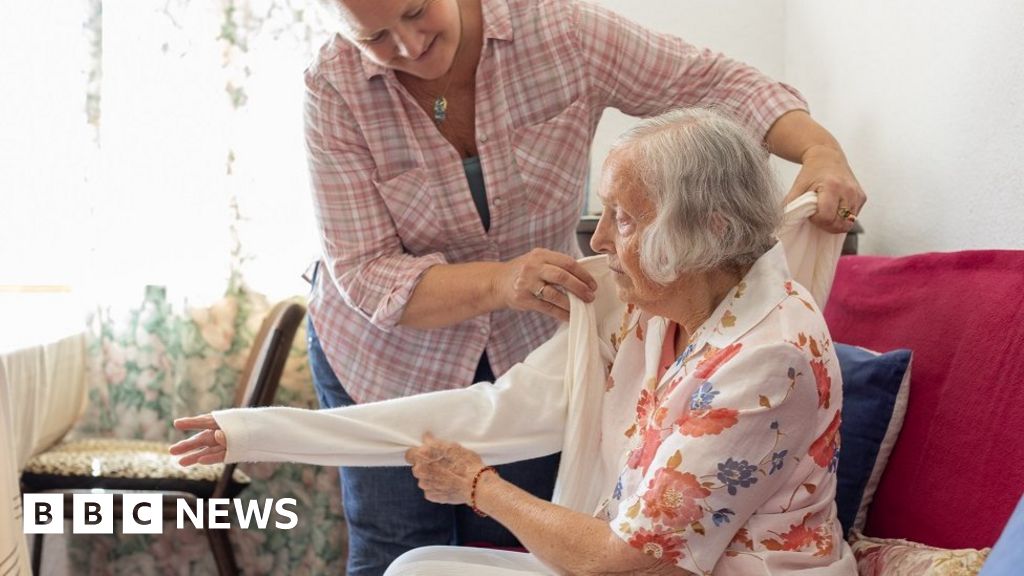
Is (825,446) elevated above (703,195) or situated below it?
below

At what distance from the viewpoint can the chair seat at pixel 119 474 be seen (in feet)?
10.0

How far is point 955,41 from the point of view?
192 centimetres

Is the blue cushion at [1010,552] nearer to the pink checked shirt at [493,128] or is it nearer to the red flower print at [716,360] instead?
the red flower print at [716,360]

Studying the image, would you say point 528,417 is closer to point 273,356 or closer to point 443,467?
point 443,467

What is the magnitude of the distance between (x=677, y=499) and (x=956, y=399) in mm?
475

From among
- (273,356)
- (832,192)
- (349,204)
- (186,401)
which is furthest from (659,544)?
(186,401)

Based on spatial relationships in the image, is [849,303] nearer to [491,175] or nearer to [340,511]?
[491,175]

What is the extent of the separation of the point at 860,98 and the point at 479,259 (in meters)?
1.06

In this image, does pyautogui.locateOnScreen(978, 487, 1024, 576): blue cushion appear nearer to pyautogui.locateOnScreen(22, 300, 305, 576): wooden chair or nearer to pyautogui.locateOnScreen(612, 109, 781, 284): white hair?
pyautogui.locateOnScreen(612, 109, 781, 284): white hair

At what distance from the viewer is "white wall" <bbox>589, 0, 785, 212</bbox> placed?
124 inches

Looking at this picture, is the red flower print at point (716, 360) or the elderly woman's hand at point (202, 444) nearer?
the red flower print at point (716, 360)

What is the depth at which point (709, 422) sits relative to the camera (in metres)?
1.35

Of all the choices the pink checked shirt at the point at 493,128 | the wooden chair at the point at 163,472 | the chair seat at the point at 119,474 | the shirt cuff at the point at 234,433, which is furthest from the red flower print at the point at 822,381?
the chair seat at the point at 119,474

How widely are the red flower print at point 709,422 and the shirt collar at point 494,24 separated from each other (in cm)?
78
